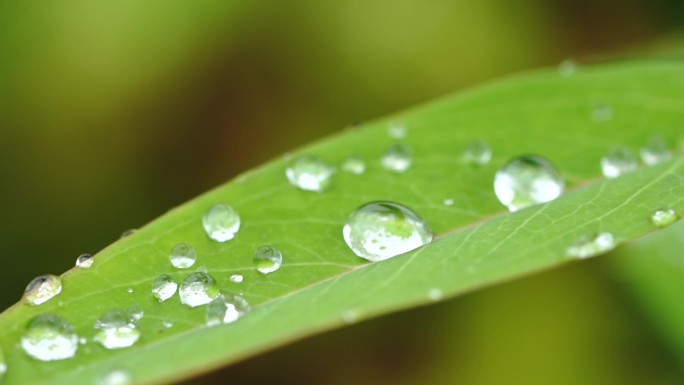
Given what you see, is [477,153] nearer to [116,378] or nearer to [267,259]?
[267,259]

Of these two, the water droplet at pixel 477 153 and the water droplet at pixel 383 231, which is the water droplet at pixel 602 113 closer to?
the water droplet at pixel 477 153

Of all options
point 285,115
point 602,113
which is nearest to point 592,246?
point 602,113

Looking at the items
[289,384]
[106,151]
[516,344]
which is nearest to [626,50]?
[516,344]

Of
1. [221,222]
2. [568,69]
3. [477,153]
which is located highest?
[568,69]

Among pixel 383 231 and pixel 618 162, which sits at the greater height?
pixel 618 162

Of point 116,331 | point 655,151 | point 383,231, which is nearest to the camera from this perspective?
point 116,331

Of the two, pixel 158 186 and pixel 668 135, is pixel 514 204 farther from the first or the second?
pixel 158 186
